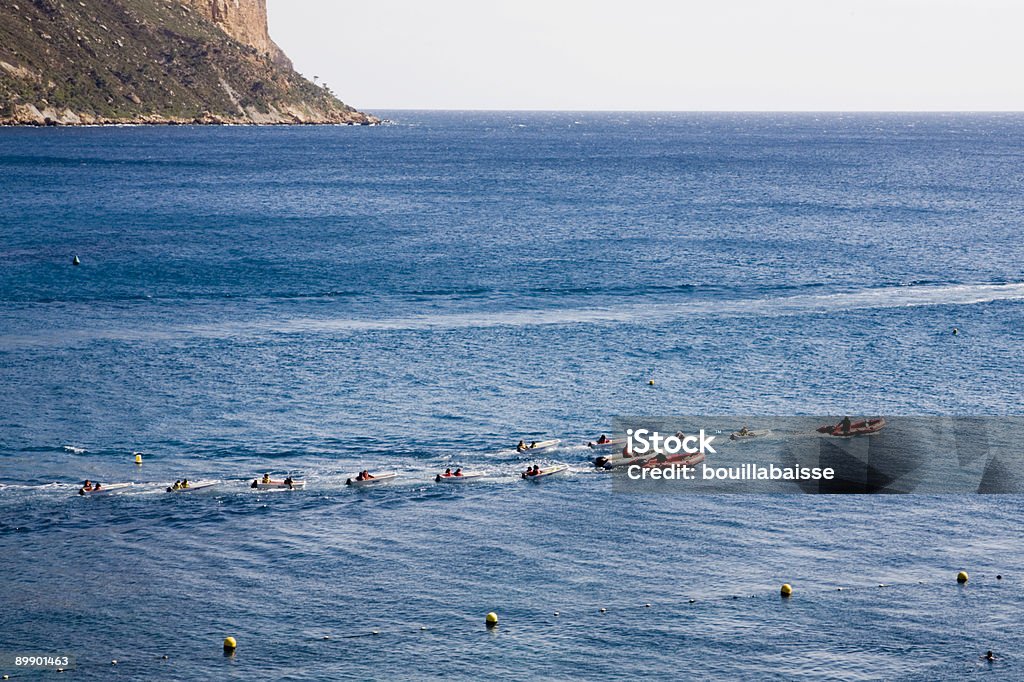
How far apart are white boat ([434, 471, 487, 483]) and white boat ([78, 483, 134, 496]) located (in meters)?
19.7

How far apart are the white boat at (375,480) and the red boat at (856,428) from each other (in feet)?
103

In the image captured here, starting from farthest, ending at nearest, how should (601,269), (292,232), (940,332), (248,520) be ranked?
1. (292,232)
2. (601,269)
3. (940,332)
4. (248,520)

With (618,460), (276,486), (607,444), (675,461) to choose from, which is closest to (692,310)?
(607,444)

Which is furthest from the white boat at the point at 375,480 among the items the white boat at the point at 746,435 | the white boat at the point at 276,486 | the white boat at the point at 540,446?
the white boat at the point at 746,435

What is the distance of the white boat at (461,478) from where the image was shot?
7588cm

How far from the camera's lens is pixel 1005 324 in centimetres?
11912

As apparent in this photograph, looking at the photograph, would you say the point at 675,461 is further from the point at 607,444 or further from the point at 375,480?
the point at 375,480

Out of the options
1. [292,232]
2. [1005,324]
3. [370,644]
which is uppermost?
[292,232]

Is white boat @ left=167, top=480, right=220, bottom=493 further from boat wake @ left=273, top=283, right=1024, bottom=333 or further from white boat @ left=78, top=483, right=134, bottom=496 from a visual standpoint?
boat wake @ left=273, top=283, right=1024, bottom=333

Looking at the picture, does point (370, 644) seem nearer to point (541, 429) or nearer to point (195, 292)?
point (541, 429)

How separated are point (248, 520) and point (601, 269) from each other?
8615 cm

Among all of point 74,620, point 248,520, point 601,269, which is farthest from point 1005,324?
point 74,620

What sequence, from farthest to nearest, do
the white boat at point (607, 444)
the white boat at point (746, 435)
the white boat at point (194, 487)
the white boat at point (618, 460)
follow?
the white boat at point (746, 435) → the white boat at point (607, 444) → the white boat at point (618, 460) → the white boat at point (194, 487)

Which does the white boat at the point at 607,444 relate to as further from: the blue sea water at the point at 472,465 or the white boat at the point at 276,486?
the white boat at the point at 276,486
